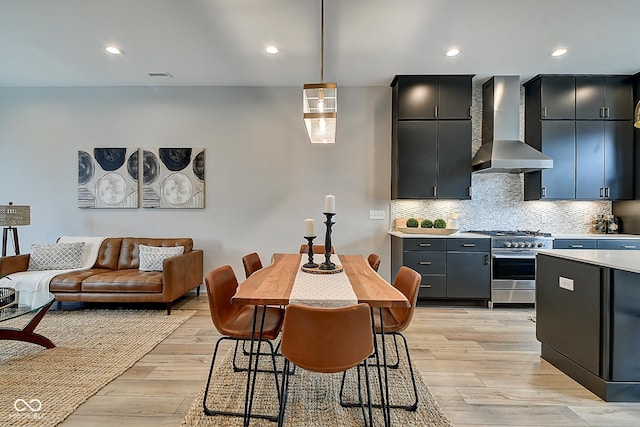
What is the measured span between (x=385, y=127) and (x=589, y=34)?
2235 millimetres

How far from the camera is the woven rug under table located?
1790 mm

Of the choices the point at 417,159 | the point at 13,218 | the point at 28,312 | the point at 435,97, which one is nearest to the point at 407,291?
the point at 417,159

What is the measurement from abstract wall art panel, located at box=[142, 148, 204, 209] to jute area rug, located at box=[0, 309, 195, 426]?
1503 millimetres

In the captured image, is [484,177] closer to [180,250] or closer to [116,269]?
[180,250]

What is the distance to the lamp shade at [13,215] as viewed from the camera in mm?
3767

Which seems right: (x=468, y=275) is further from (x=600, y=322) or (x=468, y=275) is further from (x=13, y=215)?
(x=13, y=215)

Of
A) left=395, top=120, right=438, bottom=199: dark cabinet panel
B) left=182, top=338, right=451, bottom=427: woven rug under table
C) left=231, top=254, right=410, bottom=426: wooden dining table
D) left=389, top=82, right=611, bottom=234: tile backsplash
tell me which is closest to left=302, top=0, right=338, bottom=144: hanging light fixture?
left=231, top=254, right=410, bottom=426: wooden dining table

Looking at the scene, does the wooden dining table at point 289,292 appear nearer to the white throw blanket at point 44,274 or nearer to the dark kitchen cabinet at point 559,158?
the white throw blanket at point 44,274

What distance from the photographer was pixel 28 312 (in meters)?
2.37

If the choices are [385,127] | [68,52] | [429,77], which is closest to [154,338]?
[68,52]

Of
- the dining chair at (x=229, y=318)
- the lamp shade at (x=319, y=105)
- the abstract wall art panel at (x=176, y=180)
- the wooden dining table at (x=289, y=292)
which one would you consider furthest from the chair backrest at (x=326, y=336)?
the abstract wall art panel at (x=176, y=180)

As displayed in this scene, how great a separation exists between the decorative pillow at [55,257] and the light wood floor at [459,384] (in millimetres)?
1863

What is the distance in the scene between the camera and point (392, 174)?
14.3 ft

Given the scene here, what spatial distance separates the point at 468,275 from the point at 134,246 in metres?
4.27
